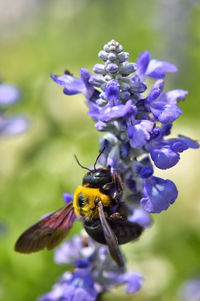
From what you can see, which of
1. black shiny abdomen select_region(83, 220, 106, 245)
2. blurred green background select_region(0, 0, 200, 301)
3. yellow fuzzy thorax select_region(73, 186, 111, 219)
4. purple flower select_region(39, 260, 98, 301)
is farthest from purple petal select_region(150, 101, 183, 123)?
blurred green background select_region(0, 0, 200, 301)

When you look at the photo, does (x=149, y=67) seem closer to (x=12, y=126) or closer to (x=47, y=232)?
(x=47, y=232)

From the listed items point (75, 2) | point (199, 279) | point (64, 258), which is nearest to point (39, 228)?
point (64, 258)

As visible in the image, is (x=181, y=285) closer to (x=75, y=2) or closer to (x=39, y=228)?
(x=39, y=228)

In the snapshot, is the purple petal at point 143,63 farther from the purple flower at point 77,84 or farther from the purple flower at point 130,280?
the purple flower at point 130,280

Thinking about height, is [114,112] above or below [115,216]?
above

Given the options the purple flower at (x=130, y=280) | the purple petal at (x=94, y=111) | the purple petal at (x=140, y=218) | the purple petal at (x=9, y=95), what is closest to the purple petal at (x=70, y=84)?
the purple petal at (x=94, y=111)

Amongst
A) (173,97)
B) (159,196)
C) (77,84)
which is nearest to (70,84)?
(77,84)

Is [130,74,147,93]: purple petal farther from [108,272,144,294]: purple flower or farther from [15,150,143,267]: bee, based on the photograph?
[108,272,144,294]: purple flower
